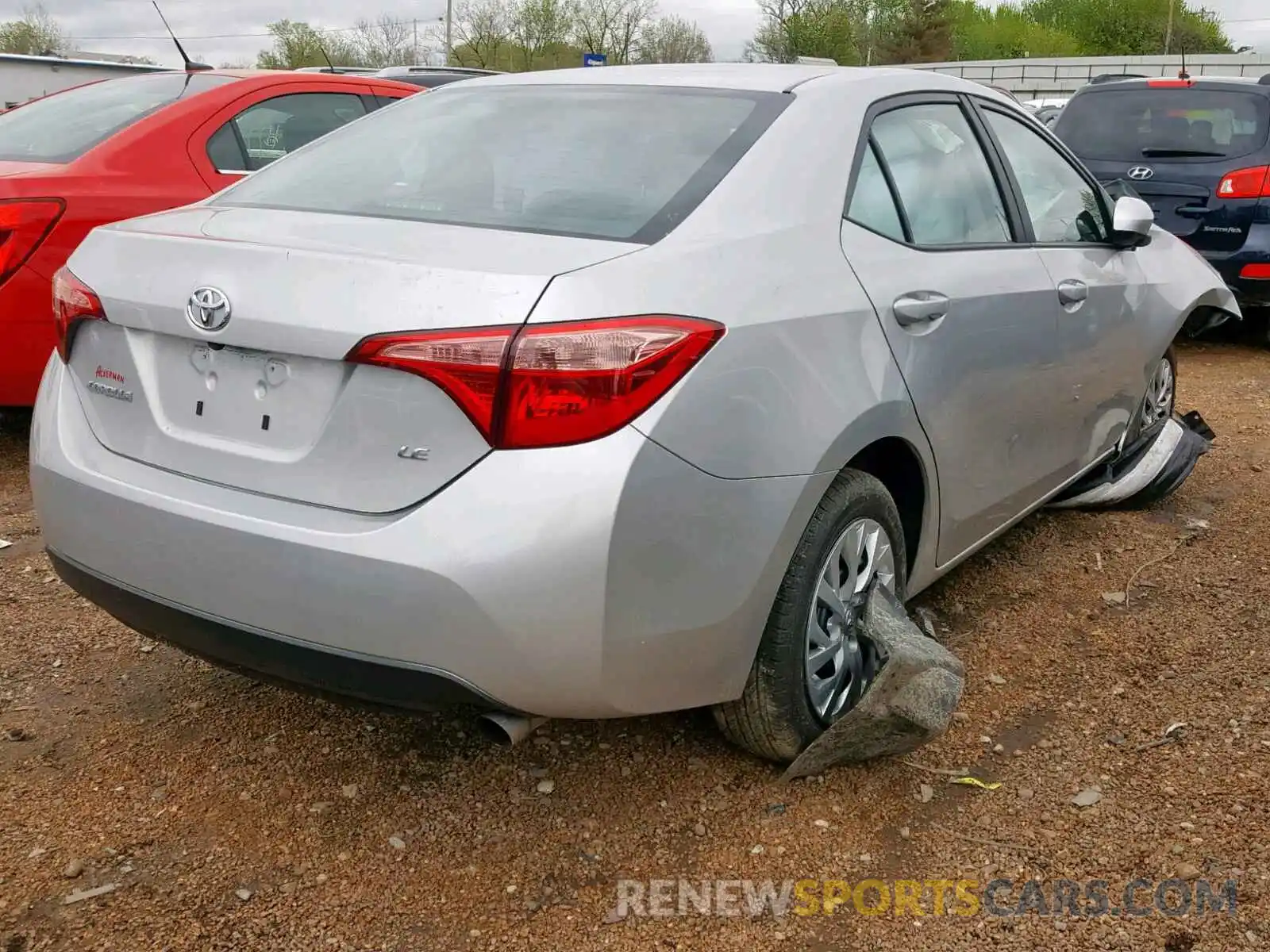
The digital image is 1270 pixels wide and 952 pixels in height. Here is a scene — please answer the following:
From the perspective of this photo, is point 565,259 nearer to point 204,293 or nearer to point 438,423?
point 438,423

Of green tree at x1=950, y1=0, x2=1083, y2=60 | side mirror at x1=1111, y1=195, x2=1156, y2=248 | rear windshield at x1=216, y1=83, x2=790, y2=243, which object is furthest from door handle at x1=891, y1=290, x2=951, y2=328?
green tree at x1=950, y1=0, x2=1083, y2=60

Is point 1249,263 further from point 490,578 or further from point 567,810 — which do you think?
point 490,578

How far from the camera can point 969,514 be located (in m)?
3.17

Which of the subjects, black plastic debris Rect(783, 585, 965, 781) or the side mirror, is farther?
the side mirror

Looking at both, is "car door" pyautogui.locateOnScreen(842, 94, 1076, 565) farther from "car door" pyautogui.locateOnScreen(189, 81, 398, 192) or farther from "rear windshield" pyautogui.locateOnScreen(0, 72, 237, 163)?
"rear windshield" pyautogui.locateOnScreen(0, 72, 237, 163)

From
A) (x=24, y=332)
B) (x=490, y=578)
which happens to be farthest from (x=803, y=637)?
(x=24, y=332)

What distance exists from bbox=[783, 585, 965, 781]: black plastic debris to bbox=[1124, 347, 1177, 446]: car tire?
2.15 metres

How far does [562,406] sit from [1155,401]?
11.8 feet

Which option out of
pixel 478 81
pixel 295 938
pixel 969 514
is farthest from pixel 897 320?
pixel 295 938

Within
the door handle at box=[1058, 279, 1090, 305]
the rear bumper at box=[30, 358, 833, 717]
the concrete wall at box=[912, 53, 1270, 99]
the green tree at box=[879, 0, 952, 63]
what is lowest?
the rear bumper at box=[30, 358, 833, 717]

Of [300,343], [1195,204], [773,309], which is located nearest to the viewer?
[300,343]

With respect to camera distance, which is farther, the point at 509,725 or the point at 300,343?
the point at 509,725

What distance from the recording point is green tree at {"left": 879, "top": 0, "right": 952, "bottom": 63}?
7006cm

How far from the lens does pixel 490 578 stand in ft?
6.42
